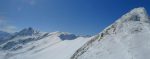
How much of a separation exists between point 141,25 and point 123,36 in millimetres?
4460

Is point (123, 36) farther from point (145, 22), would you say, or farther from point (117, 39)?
point (145, 22)

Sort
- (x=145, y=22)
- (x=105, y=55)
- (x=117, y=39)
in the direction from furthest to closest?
(x=145, y=22)
(x=117, y=39)
(x=105, y=55)

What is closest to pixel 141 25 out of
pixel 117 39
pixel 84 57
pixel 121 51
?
pixel 117 39

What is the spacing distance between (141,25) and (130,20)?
4.22 meters

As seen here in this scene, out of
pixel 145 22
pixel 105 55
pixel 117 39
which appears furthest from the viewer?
pixel 145 22

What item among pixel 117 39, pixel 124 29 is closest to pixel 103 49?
pixel 117 39

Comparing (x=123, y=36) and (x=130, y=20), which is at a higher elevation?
(x=130, y=20)

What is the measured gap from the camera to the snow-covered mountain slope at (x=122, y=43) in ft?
112

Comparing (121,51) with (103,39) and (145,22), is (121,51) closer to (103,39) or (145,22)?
(103,39)

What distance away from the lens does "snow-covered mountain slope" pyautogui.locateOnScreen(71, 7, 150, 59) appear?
112ft

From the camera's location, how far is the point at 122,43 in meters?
37.1

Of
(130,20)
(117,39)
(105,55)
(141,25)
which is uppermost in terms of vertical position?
(130,20)

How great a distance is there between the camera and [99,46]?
122 ft

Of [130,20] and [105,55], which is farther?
[130,20]
